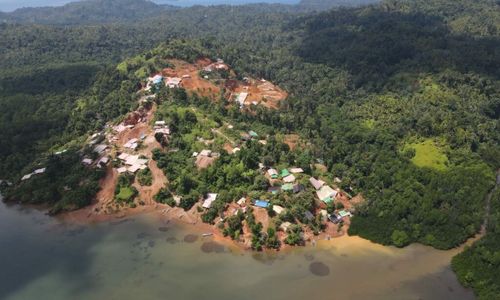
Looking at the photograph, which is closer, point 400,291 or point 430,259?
point 400,291

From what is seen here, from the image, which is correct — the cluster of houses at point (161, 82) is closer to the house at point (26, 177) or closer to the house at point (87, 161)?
the house at point (87, 161)

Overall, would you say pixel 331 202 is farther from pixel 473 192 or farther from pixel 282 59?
pixel 282 59

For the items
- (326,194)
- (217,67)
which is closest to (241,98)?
(217,67)

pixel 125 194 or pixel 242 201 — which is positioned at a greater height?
pixel 242 201

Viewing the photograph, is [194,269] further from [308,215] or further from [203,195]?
[308,215]

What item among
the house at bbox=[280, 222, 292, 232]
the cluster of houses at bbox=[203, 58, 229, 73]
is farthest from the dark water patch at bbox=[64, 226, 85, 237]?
the cluster of houses at bbox=[203, 58, 229, 73]

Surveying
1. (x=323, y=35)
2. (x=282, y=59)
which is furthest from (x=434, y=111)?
(x=323, y=35)
